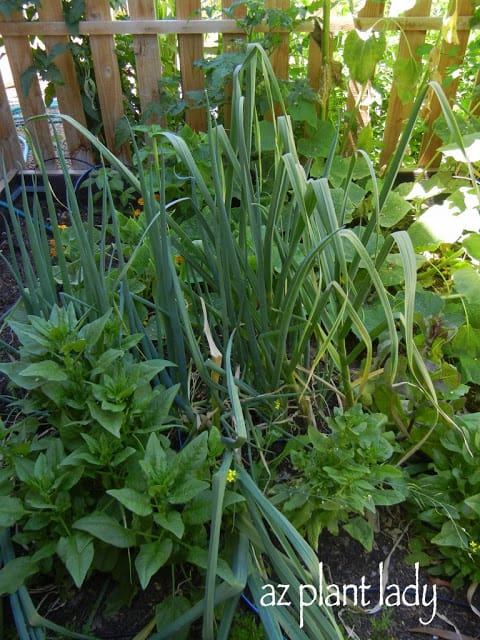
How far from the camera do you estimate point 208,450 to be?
104cm

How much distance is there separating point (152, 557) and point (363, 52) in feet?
6.14

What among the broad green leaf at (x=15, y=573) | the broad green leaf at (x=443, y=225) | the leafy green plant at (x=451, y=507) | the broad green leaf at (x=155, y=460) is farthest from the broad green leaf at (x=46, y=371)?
the broad green leaf at (x=443, y=225)

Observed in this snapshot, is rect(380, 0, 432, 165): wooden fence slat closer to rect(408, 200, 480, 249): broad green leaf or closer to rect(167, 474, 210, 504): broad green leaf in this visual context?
rect(408, 200, 480, 249): broad green leaf

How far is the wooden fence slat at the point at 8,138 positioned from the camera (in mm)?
2646

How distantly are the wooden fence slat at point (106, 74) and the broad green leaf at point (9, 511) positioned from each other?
85.3 inches

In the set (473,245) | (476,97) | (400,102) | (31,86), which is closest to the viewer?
(473,245)

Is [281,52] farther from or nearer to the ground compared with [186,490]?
farther from the ground

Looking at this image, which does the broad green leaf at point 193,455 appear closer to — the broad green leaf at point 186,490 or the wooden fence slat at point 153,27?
the broad green leaf at point 186,490

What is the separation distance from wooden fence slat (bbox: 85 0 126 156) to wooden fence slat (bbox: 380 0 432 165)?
1298 mm

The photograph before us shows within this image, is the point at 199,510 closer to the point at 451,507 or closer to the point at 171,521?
the point at 171,521

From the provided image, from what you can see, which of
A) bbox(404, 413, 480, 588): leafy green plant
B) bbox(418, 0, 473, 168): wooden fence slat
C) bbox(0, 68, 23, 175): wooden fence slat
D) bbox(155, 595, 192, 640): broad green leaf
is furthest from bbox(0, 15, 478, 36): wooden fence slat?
bbox(155, 595, 192, 640): broad green leaf

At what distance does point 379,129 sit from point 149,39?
1.24 metres

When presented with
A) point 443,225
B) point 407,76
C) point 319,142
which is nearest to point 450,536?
point 443,225

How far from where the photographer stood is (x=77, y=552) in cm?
90
